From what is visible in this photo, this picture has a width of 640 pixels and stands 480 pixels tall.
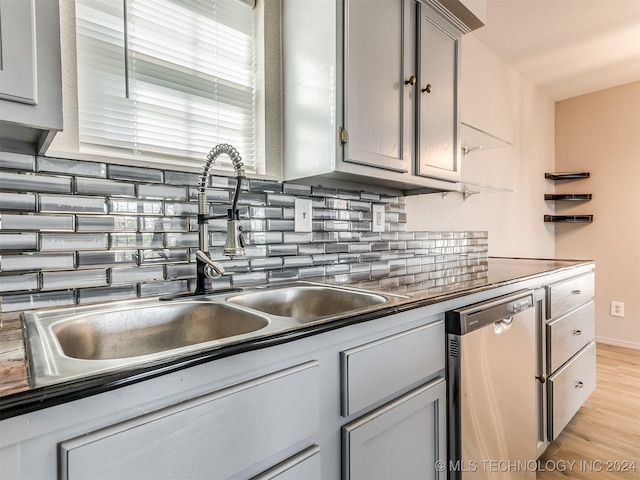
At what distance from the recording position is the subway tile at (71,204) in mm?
962

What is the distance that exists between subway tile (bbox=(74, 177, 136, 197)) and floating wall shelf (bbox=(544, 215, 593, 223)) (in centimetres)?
408

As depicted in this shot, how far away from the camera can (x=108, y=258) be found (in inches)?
41.6

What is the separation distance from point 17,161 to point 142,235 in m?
0.36

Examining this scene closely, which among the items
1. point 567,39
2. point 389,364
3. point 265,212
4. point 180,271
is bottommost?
point 389,364

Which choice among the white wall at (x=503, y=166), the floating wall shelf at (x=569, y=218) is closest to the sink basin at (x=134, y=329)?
the white wall at (x=503, y=166)

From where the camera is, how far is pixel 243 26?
1457 mm

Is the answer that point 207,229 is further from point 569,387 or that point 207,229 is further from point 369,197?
point 569,387

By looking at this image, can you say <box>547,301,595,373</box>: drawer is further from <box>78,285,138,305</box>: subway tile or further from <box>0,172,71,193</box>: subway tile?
<box>0,172,71,193</box>: subway tile

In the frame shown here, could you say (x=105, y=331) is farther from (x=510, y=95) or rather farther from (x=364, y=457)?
(x=510, y=95)

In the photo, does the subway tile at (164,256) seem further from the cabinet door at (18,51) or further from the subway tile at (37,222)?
the cabinet door at (18,51)

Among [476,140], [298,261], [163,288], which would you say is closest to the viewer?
[163,288]

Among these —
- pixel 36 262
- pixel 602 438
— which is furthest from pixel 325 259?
pixel 602 438

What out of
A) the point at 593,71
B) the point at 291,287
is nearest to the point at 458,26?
the point at 291,287

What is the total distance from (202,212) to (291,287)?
1.38 feet
